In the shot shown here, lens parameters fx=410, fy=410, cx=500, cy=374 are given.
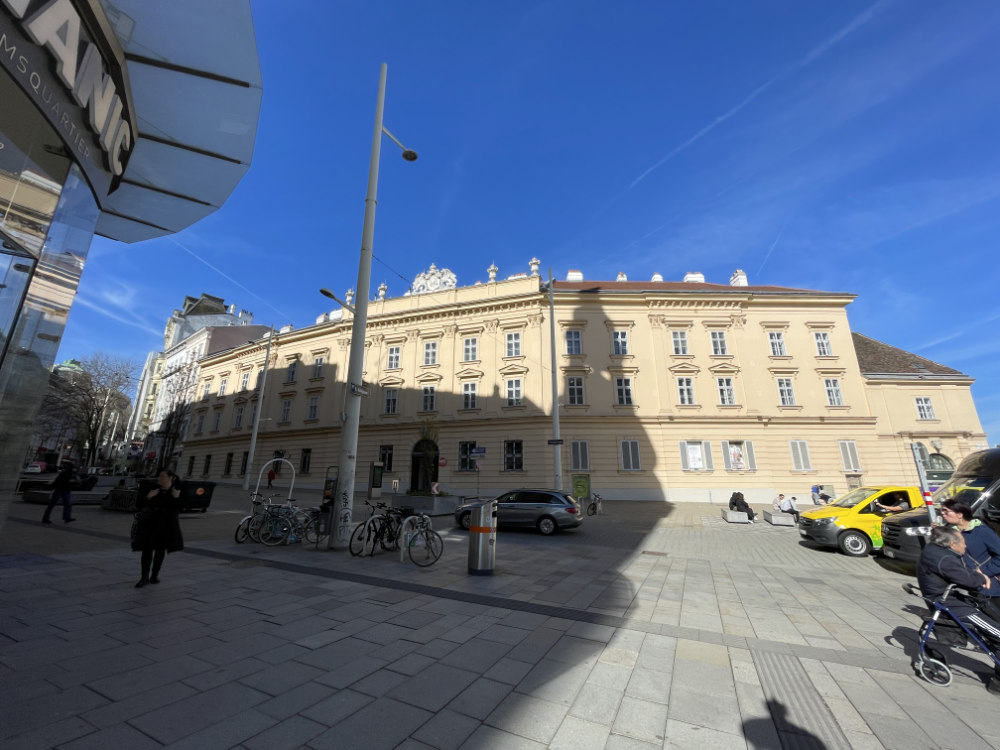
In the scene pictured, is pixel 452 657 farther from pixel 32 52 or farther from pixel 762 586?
pixel 32 52

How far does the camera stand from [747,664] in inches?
162

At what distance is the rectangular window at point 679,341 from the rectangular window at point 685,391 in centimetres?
203

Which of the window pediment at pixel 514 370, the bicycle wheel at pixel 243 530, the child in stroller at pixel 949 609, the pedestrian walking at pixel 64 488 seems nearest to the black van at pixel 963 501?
the child in stroller at pixel 949 609

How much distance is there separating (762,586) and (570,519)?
6549mm

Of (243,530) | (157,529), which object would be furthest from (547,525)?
(157,529)

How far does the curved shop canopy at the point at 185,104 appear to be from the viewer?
185 inches

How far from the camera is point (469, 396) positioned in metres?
28.8

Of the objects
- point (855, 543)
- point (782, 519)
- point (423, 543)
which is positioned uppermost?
point (423, 543)

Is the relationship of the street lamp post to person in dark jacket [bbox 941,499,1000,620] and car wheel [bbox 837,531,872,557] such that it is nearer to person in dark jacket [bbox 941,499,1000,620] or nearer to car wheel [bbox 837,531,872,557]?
person in dark jacket [bbox 941,499,1000,620]

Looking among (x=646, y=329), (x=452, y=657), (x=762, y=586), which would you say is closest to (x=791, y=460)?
(x=646, y=329)

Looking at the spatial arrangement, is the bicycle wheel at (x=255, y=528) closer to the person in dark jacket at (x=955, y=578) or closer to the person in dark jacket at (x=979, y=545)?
the person in dark jacket at (x=955, y=578)

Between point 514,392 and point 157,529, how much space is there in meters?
22.6

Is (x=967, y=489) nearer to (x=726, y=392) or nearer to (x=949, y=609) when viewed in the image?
(x=949, y=609)

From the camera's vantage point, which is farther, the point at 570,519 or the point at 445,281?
the point at 445,281
